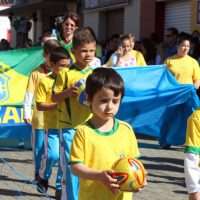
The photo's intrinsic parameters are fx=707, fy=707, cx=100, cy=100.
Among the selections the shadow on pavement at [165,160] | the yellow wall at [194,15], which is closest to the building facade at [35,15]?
the yellow wall at [194,15]

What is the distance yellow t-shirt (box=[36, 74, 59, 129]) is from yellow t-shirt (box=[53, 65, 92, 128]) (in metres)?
0.74

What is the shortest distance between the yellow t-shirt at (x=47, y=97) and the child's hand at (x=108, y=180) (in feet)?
10.7

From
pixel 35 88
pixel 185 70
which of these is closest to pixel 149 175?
pixel 35 88

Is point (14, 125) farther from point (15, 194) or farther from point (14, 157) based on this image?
point (15, 194)

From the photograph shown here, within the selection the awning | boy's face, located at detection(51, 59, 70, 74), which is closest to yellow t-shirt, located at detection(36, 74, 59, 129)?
boy's face, located at detection(51, 59, 70, 74)

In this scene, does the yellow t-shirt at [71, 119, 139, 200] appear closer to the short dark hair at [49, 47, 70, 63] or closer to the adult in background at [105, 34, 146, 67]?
the short dark hair at [49, 47, 70, 63]

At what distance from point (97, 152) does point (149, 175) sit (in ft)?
17.2

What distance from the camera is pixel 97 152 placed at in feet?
13.9

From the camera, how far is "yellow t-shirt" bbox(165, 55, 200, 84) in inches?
448

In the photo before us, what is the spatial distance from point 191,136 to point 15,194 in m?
3.65

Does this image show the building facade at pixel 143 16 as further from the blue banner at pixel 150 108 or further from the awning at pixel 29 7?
the blue banner at pixel 150 108

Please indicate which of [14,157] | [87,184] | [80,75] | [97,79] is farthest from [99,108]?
[14,157]

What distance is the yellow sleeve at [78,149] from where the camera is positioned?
4.18 m

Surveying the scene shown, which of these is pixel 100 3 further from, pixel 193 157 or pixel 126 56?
pixel 193 157
